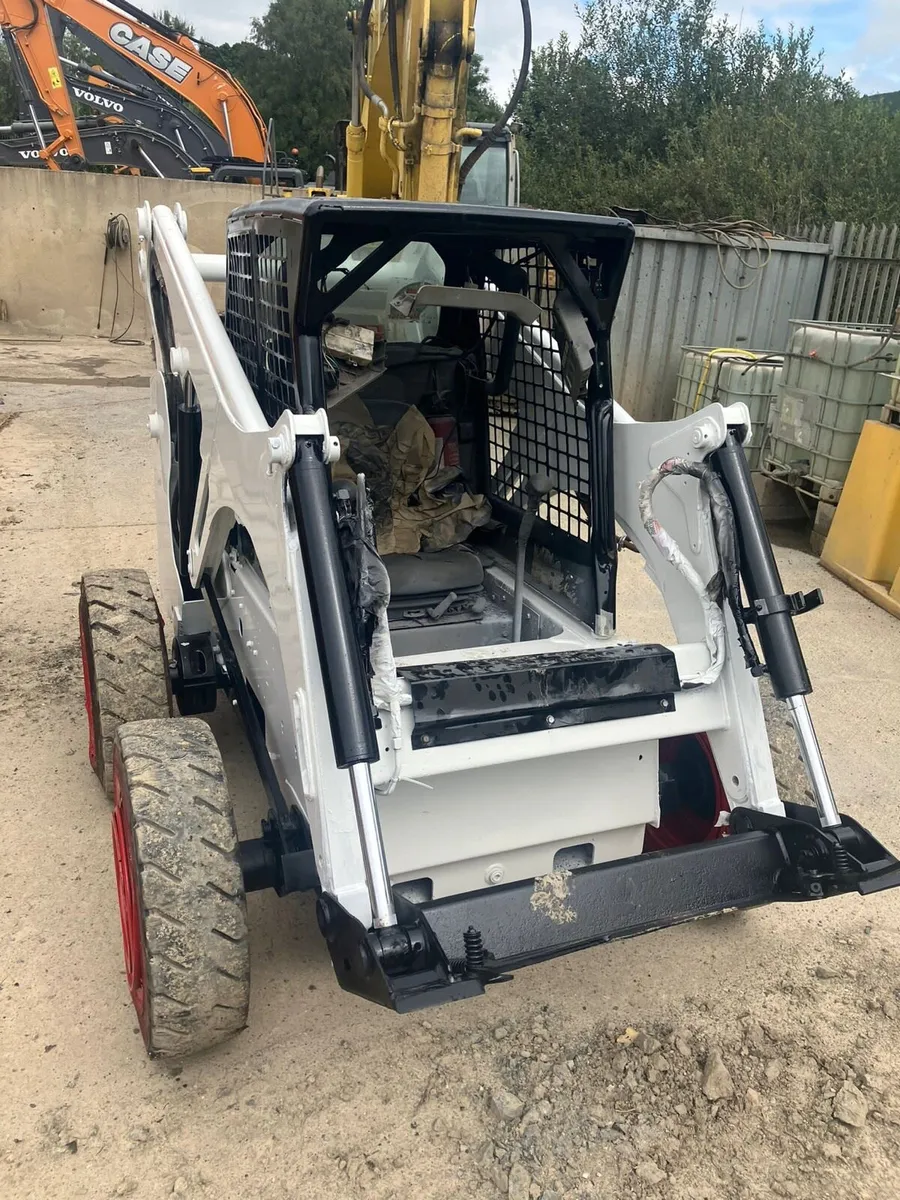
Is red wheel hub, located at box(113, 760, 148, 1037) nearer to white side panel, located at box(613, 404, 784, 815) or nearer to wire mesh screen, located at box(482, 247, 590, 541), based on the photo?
white side panel, located at box(613, 404, 784, 815)

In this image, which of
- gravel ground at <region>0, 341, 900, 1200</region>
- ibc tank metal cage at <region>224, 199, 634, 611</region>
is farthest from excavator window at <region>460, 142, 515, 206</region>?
gravel ground at <region>0, 341, 900, 1200</region>

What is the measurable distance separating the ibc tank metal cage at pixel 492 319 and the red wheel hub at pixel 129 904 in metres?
1.15

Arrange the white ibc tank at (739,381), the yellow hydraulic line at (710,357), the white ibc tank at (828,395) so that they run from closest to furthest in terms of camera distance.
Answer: the white ibc tank at (828,395)
the white ibc tank at (739,381)
the yellow hydraulic line at (710,357)

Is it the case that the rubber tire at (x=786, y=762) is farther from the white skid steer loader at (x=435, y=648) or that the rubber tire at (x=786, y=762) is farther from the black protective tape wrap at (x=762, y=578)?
the black protective tape wrap at (x=762, y=578)

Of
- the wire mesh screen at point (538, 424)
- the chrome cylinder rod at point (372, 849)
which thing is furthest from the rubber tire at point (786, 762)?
the chrome cylinder rod at point (372, 849)

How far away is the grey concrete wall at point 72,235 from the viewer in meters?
13.5

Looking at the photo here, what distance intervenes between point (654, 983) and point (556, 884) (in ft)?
2.70

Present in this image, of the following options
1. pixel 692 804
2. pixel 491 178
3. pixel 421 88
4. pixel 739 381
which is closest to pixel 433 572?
pixel 692 804

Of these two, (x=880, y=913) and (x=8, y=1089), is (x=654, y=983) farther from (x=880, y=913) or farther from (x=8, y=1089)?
(x=8, y=1089)

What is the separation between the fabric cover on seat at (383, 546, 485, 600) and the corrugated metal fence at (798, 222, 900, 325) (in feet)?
21.6

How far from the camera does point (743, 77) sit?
21594mm

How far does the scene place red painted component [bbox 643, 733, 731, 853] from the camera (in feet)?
9.01

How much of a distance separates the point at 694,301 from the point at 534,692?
25.2 feet

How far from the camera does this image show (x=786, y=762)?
113 inches
